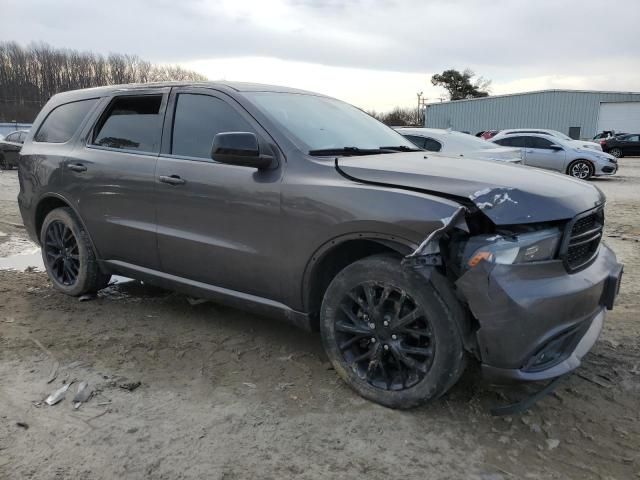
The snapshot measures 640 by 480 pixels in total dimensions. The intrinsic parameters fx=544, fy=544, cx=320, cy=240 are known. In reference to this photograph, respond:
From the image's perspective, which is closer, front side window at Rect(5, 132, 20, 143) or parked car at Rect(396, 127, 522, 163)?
parked car at Rect(396, 127, 522, 163)

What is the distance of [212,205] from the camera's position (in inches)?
139

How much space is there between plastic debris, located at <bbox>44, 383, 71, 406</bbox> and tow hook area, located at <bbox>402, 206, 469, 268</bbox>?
6.93 feet

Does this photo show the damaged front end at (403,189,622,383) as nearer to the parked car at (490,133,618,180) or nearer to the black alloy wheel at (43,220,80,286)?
the black alloy wheel at (43,220,80,286)

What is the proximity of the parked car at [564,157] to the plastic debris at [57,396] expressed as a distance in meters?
15.0

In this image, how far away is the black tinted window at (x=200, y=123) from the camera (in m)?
3.65

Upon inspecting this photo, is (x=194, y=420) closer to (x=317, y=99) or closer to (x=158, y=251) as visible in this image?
(x=158, y=251)

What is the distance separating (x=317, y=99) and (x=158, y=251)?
1.67 metres

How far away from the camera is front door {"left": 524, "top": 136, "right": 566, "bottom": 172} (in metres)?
16.4

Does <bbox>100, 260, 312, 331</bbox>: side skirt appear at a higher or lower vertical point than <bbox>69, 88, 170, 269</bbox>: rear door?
lower

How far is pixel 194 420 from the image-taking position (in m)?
2.89

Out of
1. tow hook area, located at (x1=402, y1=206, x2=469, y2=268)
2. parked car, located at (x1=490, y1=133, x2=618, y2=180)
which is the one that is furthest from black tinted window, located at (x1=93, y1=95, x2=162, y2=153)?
parked car, located at (x1=490, y1=133, x2=618, y2=180)

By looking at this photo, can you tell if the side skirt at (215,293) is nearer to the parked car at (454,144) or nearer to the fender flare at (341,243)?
the fender flare at (341,243)

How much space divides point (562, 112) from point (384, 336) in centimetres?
4508

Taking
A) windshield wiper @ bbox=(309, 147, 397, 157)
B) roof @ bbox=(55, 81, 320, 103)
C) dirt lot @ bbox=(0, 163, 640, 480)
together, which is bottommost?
dirt lot @ bbox=(0, 163, 640, 480)
